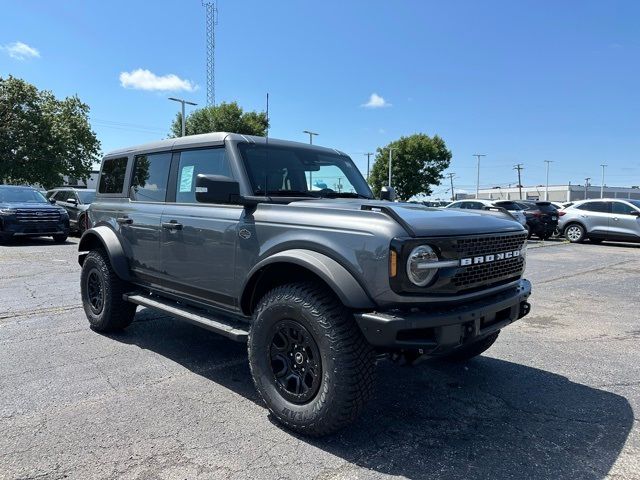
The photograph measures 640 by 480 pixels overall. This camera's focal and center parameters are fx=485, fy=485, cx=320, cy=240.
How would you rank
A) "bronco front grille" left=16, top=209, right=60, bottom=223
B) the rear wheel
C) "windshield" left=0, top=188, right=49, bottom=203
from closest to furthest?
"bronco front grille" left=16, top=209, right=60, bottom=223
"windshield" left=0, top=188, right=49, bottom=203
the rear wheel

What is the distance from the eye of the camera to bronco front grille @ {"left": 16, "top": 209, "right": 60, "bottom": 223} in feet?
44.6

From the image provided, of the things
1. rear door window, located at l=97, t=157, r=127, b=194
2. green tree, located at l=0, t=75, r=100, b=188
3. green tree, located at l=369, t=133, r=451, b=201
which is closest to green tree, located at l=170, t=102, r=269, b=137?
green tree, located at l=0, t=75, r=100, b=188

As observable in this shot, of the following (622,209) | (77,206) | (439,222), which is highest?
(622,209)

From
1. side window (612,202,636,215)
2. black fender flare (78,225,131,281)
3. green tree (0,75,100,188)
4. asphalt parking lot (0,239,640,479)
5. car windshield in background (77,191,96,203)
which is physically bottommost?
asphalt parking lot (0,239,640,479)

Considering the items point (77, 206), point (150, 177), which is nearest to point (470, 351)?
point (150, 177)

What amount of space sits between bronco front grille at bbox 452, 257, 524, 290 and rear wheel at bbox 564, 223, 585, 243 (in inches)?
640

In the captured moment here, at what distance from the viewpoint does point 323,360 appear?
287 cm

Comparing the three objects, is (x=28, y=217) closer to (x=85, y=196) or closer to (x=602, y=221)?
(x=85, y=196)

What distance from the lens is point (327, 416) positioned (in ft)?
9.32

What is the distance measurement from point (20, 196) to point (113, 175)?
37.7 ft

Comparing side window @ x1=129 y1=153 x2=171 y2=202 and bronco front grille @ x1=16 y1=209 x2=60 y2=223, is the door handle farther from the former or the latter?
bronco front grille @ x1=16 y1=209 x2=60 y2=223

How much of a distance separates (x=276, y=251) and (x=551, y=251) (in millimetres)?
13742

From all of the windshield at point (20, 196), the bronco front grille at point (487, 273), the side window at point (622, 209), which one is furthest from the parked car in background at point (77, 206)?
the side window at point (622, 209)

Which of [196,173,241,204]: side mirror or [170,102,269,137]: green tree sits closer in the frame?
[196,173,241,204]: side mirror
